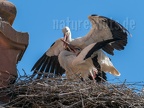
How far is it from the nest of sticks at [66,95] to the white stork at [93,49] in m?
3.03

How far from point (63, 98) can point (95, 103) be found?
0.28m

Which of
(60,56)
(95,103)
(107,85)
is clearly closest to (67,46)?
(60,56)

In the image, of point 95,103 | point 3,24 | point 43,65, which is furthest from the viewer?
point 43,65

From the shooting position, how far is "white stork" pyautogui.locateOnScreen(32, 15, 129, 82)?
8.16 meters

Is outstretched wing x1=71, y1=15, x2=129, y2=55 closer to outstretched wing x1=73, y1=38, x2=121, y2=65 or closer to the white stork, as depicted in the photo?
the white stork

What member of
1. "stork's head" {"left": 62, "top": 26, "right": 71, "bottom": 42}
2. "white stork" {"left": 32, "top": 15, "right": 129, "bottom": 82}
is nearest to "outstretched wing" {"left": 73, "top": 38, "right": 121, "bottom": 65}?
"white stork" {"left": 32, "top": 15, "right": 129, "bottom": 82}

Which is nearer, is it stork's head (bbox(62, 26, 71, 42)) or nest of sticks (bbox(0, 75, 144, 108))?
nest of sticks (bbox(0, 75, 144, 108))

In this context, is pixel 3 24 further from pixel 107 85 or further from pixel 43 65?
pixel 43 65

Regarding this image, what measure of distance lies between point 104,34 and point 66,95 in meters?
4.11

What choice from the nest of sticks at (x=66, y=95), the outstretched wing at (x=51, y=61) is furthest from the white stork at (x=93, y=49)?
the nest of sticks at (x=66, y=95)

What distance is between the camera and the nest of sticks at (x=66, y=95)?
459 cm

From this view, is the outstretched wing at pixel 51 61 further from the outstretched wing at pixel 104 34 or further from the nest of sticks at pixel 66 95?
the nest of sticks at pixel 66 95

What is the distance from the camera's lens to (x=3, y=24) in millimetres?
4938

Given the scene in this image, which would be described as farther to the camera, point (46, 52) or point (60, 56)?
point (46, 52)
